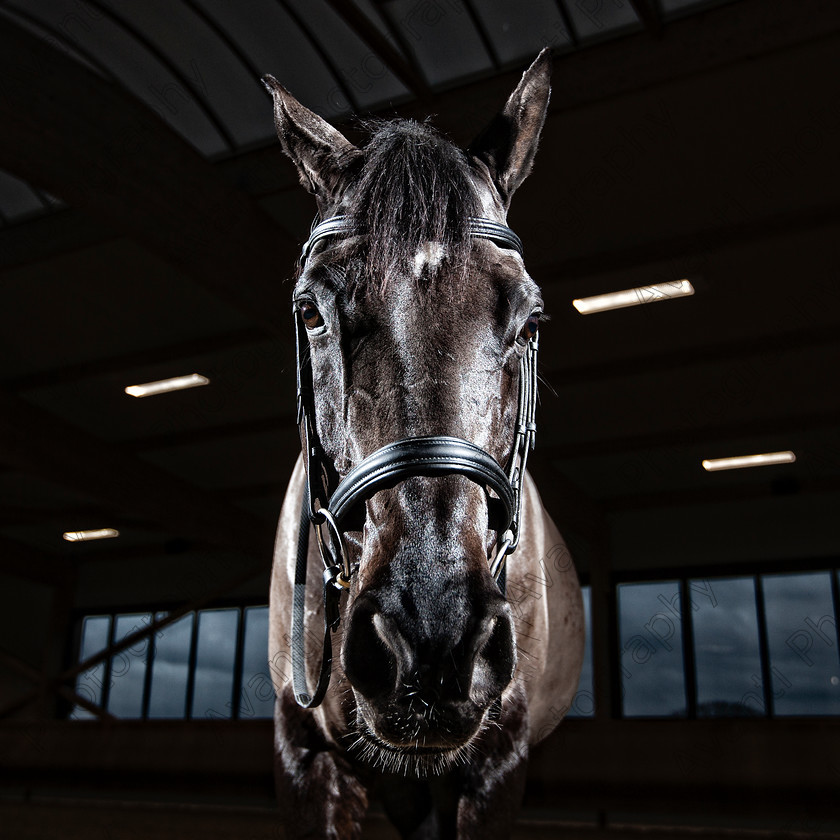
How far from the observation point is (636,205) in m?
6.07

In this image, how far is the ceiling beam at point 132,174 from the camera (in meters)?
4.22

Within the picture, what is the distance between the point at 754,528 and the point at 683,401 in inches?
158

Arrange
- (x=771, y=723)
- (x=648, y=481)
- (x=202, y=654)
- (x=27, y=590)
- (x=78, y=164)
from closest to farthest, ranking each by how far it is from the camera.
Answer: (x=771, y=723) < (x=78, y=164) < (x=648, y=481) < (x=202, y=654) < (x=27, y=590)

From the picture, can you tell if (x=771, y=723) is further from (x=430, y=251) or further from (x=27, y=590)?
(x=27, y=590)

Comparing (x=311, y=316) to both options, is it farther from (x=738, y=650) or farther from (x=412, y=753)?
(x=738, y=650)

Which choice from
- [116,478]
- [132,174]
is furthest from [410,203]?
[116,478]

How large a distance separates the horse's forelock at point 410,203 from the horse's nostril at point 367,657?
21.1 inches

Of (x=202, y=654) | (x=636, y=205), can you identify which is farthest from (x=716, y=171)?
(x=202, y=654)

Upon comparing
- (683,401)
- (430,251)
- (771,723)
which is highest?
(683,401)

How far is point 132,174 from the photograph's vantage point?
4812 millimetres

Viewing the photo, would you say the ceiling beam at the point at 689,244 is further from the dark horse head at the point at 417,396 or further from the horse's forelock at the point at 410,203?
the horse's forelock at the point at 410,203

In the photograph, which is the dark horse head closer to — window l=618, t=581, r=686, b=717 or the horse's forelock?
the horse's forelock

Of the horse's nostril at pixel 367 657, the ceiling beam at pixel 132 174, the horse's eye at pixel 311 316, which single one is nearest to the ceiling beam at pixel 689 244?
the ceiling beam at pixel 132 174

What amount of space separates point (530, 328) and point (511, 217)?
4978 millimetres
